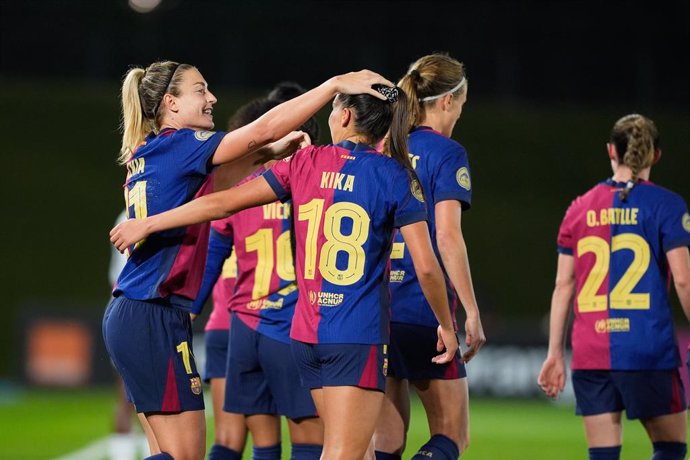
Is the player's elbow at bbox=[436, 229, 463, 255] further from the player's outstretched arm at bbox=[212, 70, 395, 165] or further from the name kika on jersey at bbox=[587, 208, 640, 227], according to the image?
the name kika on jersey at bbox=[587, 208, 640, 227]

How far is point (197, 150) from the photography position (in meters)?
4.86

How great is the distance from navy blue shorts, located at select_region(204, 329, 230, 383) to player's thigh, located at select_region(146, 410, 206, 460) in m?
1.88

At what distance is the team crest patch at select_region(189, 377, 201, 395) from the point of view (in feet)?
16.2

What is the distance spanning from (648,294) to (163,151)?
2.73 meters

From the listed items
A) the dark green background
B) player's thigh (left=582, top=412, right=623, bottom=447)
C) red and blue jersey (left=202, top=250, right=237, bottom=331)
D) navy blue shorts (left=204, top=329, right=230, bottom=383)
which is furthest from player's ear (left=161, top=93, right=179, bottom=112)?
the dark green background

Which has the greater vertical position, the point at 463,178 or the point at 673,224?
the point at 463,178

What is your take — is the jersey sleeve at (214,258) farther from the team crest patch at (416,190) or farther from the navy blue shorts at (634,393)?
the navy blue shorts at (634,393)

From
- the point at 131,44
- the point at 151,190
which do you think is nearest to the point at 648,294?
the point at 151,190

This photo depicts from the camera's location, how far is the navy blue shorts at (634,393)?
5965mm

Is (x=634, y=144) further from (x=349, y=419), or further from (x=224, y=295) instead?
(x=224, y=295)

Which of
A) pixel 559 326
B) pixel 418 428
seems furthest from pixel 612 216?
pixel 418 428

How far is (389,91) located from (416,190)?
0.45 meters

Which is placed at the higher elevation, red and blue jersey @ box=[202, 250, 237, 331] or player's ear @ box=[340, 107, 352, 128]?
player's ear @ box=[340, 107, 352, 128]

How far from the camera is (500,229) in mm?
21625
